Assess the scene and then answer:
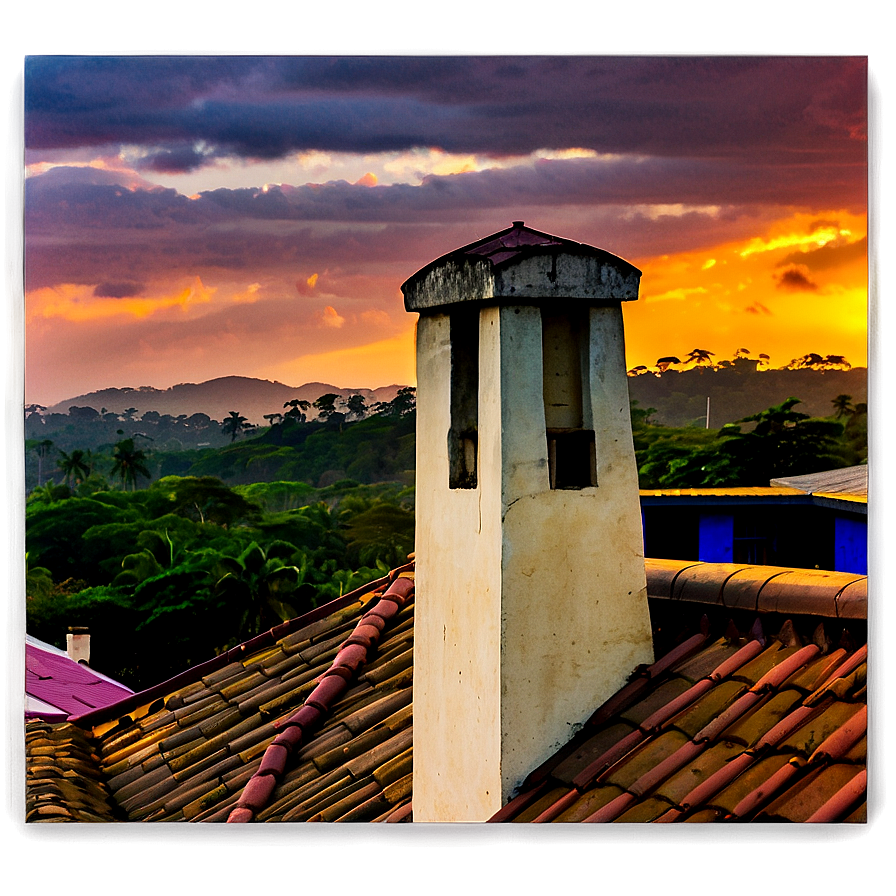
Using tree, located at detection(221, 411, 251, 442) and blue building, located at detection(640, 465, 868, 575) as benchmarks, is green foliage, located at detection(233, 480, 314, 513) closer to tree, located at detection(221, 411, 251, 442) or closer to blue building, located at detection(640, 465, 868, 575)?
tree, located at detection(221, 411, 251, 442)

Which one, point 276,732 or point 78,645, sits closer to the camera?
point 276,732

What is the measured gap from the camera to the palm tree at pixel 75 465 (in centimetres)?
2520

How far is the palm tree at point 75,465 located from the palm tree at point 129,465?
92cm

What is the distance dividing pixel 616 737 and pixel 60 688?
5997 millimetres

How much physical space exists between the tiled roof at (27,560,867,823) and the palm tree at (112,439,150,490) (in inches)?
948

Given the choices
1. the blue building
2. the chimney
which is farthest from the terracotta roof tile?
the blue building

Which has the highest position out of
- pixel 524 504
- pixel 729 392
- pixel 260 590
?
pixel 729 392

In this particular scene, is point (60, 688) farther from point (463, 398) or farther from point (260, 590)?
point (260, 590)

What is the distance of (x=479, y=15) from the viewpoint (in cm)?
297

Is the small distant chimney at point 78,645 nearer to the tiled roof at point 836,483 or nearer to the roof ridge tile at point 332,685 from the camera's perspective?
the tiled roof at point 836,483

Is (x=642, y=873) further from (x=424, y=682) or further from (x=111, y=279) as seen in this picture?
(x=111, y=279)

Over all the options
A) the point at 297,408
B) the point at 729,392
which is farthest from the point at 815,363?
the point at 297,408

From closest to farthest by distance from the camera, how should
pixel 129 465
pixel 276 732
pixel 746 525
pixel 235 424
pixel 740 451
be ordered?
1. pixel 276 732
2. pixel 746 525
3. pixel 740 451
4. pixel 235 424
5. pixel 129 465

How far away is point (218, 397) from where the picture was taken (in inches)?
892
